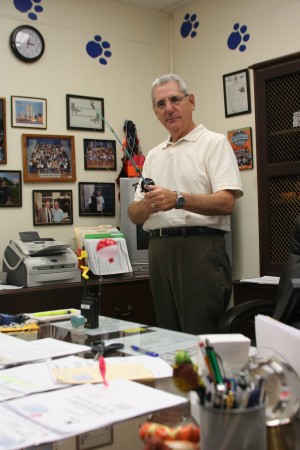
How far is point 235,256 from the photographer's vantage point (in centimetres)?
392

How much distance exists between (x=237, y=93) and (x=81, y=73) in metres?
1.13

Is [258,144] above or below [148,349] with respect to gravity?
above

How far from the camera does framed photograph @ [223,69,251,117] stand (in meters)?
3.82

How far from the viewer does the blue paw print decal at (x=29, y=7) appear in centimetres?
374

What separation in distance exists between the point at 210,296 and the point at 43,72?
7.27 feet

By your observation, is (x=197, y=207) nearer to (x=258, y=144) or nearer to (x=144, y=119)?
(x=258, y=144)

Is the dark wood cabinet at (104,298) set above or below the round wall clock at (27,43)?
below

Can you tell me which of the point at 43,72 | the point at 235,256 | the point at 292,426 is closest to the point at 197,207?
the point at 292,426

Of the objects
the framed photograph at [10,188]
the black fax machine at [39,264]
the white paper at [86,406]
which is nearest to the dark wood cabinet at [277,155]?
the black fax machine at [39,264]

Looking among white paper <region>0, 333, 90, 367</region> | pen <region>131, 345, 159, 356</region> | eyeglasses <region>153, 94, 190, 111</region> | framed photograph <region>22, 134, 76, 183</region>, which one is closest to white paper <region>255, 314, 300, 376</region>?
pen <region>131, 345, 159, 356</region>

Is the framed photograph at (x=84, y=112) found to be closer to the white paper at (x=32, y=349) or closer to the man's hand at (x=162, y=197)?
the man's hand at (x=162, y=197)

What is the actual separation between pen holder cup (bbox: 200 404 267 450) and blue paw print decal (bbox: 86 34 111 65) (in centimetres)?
369

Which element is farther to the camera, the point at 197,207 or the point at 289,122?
the point at 289,122

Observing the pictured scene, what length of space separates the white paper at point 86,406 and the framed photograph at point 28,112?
287 centimetres
